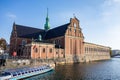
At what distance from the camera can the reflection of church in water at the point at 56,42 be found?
62.1 meters

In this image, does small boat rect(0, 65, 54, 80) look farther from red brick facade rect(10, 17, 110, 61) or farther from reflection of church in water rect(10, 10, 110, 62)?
reflection of church in water rect(10, 10, 110, 62)

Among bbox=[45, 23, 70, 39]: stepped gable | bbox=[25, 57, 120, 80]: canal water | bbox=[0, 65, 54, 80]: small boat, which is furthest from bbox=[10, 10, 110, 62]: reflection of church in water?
bbox=[0, 65, 54, 80]: small boat

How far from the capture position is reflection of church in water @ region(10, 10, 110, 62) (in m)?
62.1

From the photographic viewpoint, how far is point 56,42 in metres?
74.0

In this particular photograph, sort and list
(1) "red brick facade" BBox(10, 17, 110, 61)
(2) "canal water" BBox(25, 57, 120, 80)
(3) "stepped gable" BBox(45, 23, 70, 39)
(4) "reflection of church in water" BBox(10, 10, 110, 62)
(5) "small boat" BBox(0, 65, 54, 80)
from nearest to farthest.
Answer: (5) "small boat" BBox(0, 65, 54, 80), (2) "canal water" BBox(25, 57, 120, 80), (1) "red brick facade" BBox(10, 17, 110, 61), (4) "reflection of church in water" BBox(10, 10, 110, 62), (3) "stepped gable" BBox(45, 23, 70, 39)

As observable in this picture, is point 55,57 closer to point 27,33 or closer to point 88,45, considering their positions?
point 27,33

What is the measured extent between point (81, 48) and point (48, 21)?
1134 inches

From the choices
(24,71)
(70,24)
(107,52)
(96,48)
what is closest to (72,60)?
(70,24)

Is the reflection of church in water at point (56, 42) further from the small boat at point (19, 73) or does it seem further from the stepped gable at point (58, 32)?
the small boat at point (19, 73)

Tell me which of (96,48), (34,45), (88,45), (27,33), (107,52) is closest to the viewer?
(34,45)

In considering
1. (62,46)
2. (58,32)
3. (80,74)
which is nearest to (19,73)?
(80,74)

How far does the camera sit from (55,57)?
209ft

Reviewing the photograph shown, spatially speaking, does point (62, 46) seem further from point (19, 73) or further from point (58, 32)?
point (19, 73)

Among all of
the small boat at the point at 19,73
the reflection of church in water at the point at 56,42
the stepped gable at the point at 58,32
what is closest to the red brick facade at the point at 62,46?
the reflection of church in water at the point at 56,42
